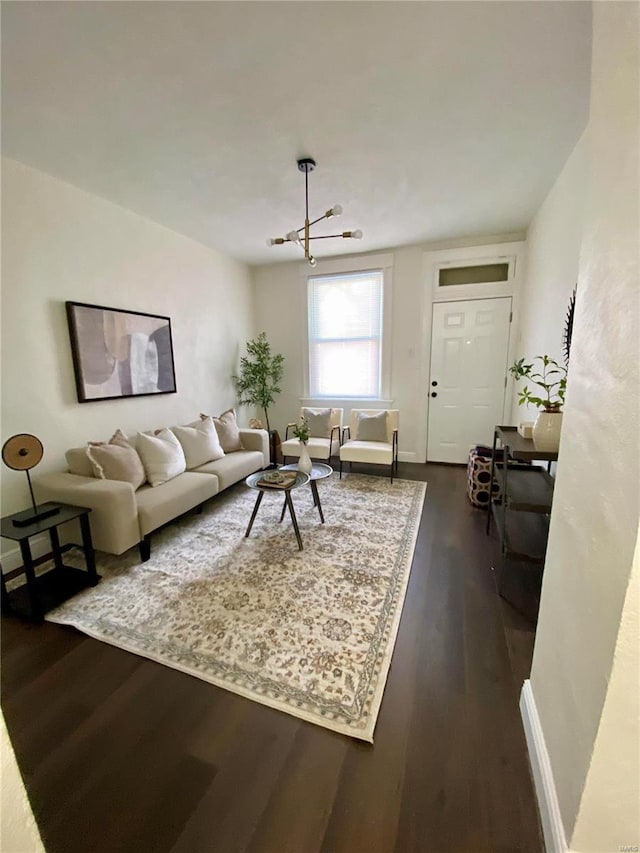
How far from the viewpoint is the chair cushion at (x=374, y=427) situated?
409 cm

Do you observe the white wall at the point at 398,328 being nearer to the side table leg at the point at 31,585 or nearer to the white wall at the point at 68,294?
the white wall at the point at 68,294

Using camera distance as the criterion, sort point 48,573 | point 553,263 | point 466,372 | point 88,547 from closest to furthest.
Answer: point 88,547, point 48,573, point 553,263, point 466,372

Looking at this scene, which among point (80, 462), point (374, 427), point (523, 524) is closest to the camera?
point (523, 524)

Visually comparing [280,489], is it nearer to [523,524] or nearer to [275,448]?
[523,524]

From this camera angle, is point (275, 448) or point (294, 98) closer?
point (294, 98)

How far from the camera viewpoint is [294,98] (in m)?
1.82

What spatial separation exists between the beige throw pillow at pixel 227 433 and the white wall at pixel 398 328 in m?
1.40

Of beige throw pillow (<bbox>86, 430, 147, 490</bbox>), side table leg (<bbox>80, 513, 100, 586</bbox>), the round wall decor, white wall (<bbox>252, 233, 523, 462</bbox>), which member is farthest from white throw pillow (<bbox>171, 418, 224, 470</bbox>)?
white wall (<bbox>252, 233, 523, 462</bbox>)

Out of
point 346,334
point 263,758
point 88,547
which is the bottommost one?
point 263,758

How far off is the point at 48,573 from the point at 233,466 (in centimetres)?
156

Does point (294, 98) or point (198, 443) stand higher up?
point (294, 98)

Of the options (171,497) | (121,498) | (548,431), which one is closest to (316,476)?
(171,497)

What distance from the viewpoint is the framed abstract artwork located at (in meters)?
2.75

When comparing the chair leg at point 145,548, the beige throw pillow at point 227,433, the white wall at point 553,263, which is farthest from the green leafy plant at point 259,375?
the white wall at point 553,263
